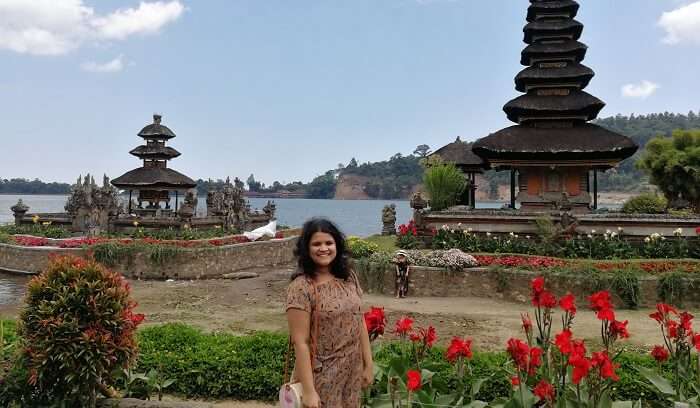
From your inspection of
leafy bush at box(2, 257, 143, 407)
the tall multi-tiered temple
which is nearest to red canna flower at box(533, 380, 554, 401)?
leafy bush at box(2, 257, 143, 407)

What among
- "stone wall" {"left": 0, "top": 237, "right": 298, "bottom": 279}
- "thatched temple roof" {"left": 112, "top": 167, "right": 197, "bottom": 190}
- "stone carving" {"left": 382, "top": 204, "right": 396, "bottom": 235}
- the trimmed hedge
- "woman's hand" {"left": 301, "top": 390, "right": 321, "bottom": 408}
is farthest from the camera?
"thatched temple roof" {"left": 112, "top": 167, "right": 197, "bottom": 190}

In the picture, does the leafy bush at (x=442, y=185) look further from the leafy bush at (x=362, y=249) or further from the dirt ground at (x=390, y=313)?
the dirt ground at (x=390, y=313)

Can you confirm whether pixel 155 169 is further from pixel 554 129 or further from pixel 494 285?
pixel 494 285

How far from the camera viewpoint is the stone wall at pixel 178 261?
1959cm

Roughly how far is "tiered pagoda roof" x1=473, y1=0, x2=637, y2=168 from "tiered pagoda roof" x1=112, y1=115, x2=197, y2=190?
1740 centimetres

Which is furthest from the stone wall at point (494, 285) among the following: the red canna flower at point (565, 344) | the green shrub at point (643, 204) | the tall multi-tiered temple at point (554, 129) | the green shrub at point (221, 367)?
the green shrub at point (643, 204)

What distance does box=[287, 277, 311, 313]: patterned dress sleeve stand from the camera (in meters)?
3.48

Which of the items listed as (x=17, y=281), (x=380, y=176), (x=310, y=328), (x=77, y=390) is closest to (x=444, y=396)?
(x=310, y=328)

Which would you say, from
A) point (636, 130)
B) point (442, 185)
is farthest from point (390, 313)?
point (636, 130)

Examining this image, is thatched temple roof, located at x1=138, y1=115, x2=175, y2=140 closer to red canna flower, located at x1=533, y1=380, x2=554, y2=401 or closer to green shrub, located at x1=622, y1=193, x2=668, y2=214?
green shrub, located at x1=622, y1=193, x2=668, y2=214

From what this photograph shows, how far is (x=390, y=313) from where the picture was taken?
40.8 ft

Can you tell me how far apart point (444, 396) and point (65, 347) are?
3.50m

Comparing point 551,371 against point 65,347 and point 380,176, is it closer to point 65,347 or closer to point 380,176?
point 65,347

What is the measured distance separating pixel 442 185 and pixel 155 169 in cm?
1734
